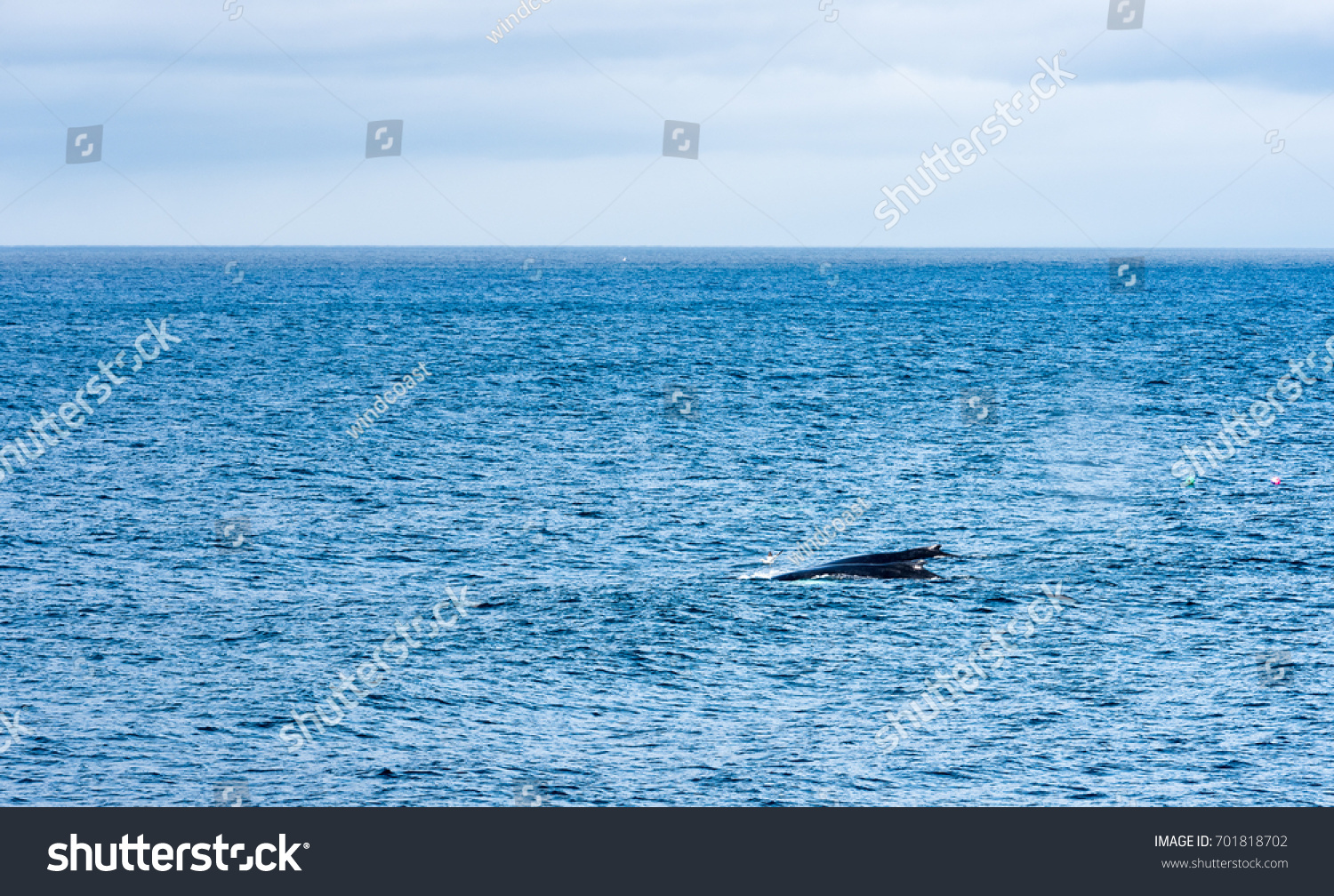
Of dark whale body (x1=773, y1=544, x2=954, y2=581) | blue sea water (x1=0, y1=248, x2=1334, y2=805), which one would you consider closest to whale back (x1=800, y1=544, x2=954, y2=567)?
dark whale body (x1=773, y1=544, x2=954, y2=581)

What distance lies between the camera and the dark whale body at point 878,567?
4088 cm

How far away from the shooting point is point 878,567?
4162 cm

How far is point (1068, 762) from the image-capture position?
86.1ft

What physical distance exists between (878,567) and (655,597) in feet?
25.2

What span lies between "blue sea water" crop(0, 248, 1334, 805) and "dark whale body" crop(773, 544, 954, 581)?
743 millimetres

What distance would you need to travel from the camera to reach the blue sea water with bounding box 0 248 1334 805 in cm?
2631

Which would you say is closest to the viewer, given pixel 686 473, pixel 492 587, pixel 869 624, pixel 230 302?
pixel 869 624

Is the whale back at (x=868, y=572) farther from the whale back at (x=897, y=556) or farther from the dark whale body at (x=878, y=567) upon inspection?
the whale back at (x=897, y=556)

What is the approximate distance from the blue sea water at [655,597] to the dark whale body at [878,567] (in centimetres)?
74

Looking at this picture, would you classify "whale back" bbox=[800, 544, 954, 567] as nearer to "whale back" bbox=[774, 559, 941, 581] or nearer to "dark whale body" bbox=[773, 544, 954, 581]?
"dark whale body" bbox=[773, 544, 954, 581]

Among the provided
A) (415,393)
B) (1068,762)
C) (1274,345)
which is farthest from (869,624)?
(1274,345)

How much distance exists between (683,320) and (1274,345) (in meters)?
67.3

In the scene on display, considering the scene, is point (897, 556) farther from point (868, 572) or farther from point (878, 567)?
point (868, 572)
